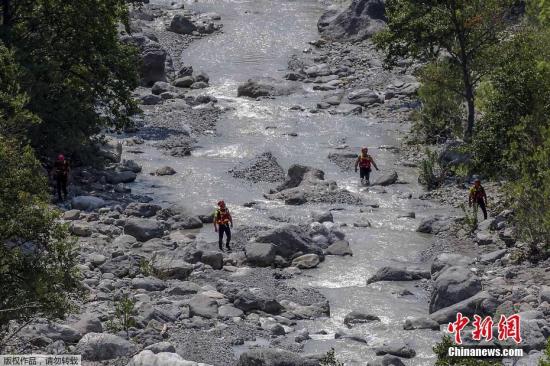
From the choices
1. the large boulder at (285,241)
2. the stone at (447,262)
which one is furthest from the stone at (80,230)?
the stone at (447,262)

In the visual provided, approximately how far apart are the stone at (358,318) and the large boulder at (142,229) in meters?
9.17

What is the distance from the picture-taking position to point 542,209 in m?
28.4

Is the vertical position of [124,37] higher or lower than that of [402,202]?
higher

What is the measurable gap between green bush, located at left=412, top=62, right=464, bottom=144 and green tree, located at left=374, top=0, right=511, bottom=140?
33 cm

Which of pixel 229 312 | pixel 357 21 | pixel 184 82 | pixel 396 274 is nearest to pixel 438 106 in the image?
pixel 184 82

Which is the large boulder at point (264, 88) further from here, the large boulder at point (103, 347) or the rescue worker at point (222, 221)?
the large boulder at point (103, 347)

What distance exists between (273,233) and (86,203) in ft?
25.4

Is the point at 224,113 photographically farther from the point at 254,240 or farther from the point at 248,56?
the point at 254,240

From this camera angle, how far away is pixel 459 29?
133 feet

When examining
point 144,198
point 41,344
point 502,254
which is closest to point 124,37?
point 144,198

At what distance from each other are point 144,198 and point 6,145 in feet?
59.7

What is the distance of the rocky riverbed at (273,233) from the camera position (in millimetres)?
22953

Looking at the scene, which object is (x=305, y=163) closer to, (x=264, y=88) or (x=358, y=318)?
(x=264, y=88)

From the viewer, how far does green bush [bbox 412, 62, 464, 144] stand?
42.3m
